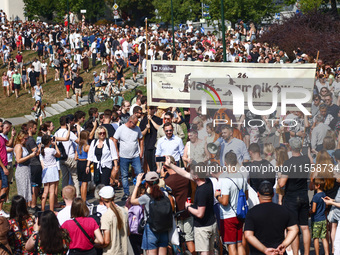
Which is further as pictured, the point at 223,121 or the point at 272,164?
the point at 223,121

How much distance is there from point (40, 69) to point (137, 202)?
82.4 feet

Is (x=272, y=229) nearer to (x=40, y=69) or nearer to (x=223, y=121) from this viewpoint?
(x=223, y=121)

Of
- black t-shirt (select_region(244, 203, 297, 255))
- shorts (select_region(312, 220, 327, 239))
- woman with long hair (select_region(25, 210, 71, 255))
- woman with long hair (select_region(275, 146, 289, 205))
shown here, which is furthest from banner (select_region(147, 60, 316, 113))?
woman with long hair (select_region(25, 210, 71, 255))

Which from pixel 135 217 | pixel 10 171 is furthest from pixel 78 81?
pixel 135 217

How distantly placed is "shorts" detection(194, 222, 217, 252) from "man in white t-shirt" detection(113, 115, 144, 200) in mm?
4162

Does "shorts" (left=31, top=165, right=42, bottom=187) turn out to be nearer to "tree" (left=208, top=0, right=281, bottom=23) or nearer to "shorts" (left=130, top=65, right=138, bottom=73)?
"shorts" (left=130, top=65, right=138, bottom=73)

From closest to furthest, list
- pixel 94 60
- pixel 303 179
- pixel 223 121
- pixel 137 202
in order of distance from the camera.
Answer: pixel 137 202 < pixel 303 179 < pixel 223 121 < pixel 94 60

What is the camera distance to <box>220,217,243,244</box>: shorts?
26.8 feet

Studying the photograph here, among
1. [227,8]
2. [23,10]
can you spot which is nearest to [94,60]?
[227,8]

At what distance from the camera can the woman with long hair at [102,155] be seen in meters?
11.5

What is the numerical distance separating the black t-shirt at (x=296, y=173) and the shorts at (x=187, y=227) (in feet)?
5.05

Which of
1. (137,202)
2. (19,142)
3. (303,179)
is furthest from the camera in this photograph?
(19,142)

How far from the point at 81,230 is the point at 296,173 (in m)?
3.36

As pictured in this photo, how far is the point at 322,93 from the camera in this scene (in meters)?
13.1
